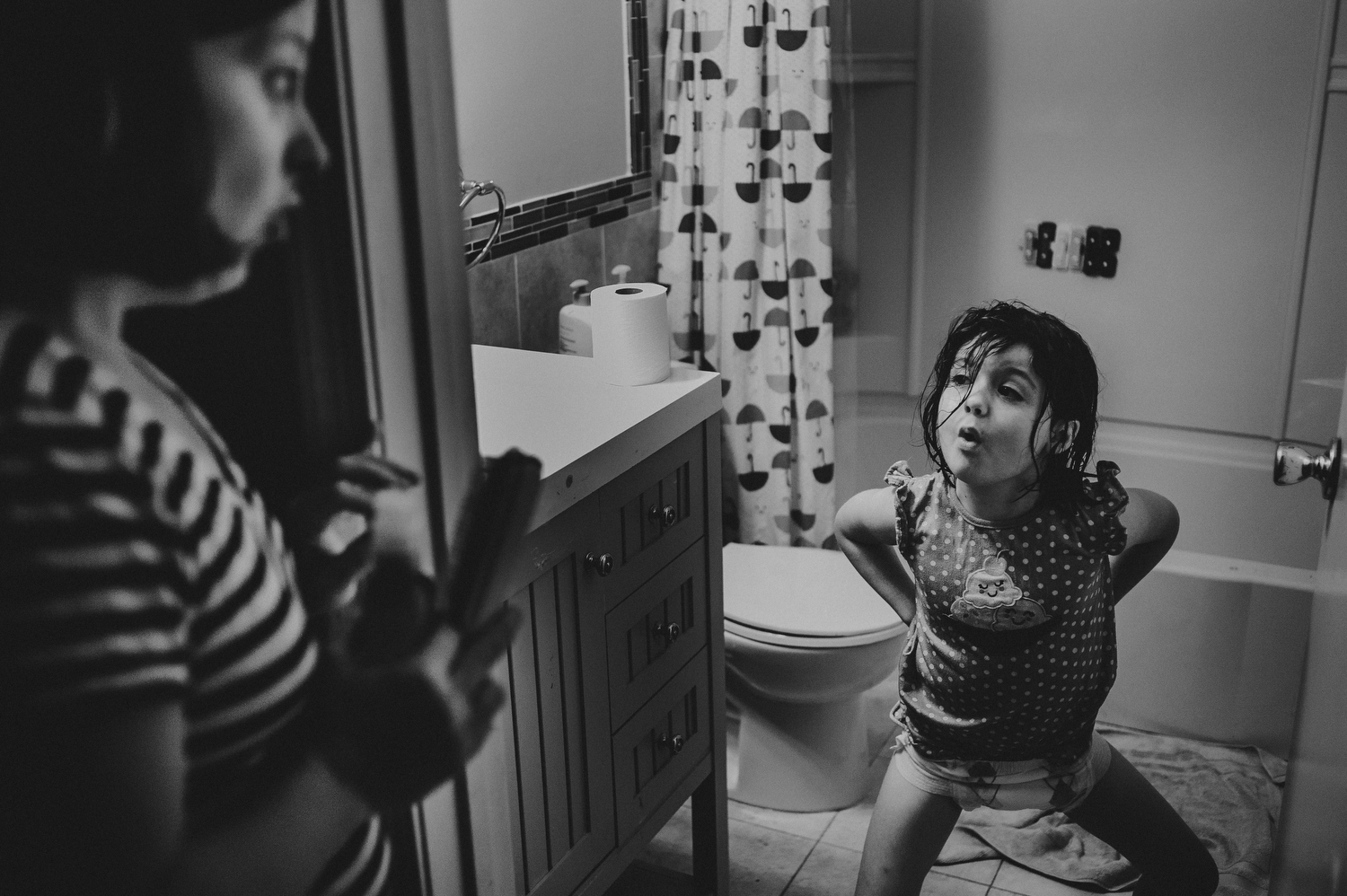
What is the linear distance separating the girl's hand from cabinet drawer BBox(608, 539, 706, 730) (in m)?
1.00

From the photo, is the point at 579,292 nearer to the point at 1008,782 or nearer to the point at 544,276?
the point at 544,276

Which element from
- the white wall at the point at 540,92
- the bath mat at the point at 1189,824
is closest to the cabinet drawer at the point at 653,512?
the white wall at the point at 540,92

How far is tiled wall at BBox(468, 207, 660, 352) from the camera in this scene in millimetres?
1757

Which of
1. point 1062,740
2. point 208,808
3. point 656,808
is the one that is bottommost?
point 656,808

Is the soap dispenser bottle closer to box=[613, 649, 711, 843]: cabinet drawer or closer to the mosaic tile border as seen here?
the mosaic tile border

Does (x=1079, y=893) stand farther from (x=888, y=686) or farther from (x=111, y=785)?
(x=111, y=785)

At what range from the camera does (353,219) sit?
315mm

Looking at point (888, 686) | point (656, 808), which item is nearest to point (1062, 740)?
point (656, 808)

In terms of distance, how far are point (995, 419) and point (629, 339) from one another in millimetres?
495

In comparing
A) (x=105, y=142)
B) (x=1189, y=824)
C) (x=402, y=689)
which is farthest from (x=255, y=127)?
(x=1189, y=824)

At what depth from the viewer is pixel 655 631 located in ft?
4.68

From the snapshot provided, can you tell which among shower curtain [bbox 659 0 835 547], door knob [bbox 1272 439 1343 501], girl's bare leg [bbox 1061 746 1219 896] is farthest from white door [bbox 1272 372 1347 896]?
shower curtain [bbox 659 0 835 547]

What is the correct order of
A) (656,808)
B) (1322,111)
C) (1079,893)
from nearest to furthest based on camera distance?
(656,808), (1079,893), (1322,111)

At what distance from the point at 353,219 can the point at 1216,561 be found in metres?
2.19
